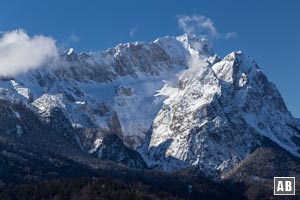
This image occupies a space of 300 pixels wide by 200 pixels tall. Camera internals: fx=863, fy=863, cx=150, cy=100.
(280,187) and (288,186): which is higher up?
(288,186)

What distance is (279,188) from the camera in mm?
168625

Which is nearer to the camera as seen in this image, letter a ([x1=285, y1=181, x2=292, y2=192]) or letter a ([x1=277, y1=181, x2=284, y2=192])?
letter a ([x1=277, y1=181, x2=284, y2=192])

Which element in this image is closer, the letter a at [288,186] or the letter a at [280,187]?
the letter a at [280,187]

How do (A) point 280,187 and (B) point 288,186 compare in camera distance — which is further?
(B) point 288,186
